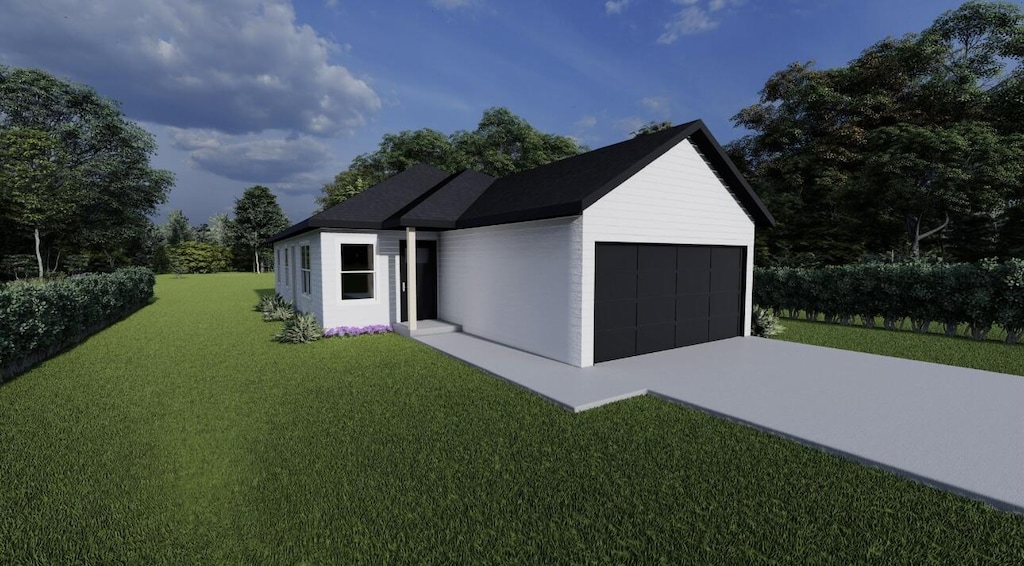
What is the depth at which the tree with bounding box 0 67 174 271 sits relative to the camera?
22.6m

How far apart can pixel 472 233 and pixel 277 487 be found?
782 cm

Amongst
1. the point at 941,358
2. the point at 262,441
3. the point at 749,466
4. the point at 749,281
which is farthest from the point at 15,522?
the point at 941,358

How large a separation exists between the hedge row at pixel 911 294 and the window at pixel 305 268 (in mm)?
16100

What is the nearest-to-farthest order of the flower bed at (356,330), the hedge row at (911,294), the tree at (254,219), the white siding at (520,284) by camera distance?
the white siding at (520,284) → the hedge row at (911,294) → the flower bed at (356,330) → the tree at (254,219)

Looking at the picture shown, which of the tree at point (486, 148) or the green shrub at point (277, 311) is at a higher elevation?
the tree at point (486, 148)

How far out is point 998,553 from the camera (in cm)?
304

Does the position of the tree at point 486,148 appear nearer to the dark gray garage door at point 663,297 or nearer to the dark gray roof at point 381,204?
the dark gray roof at point 381,204

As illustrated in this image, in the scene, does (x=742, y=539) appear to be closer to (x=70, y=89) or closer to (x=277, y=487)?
(x=277, y=487)

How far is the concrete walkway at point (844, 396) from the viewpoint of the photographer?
4.27m

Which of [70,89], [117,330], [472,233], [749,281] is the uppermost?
[70,89]

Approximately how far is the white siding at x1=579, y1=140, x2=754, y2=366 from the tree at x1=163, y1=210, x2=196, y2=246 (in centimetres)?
6101

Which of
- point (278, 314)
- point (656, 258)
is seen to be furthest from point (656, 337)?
point (278, 314)

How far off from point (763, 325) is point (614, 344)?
542 cm

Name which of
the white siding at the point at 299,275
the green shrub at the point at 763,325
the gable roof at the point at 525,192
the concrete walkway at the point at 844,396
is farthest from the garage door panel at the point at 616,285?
the white siding at the point at 299,275
